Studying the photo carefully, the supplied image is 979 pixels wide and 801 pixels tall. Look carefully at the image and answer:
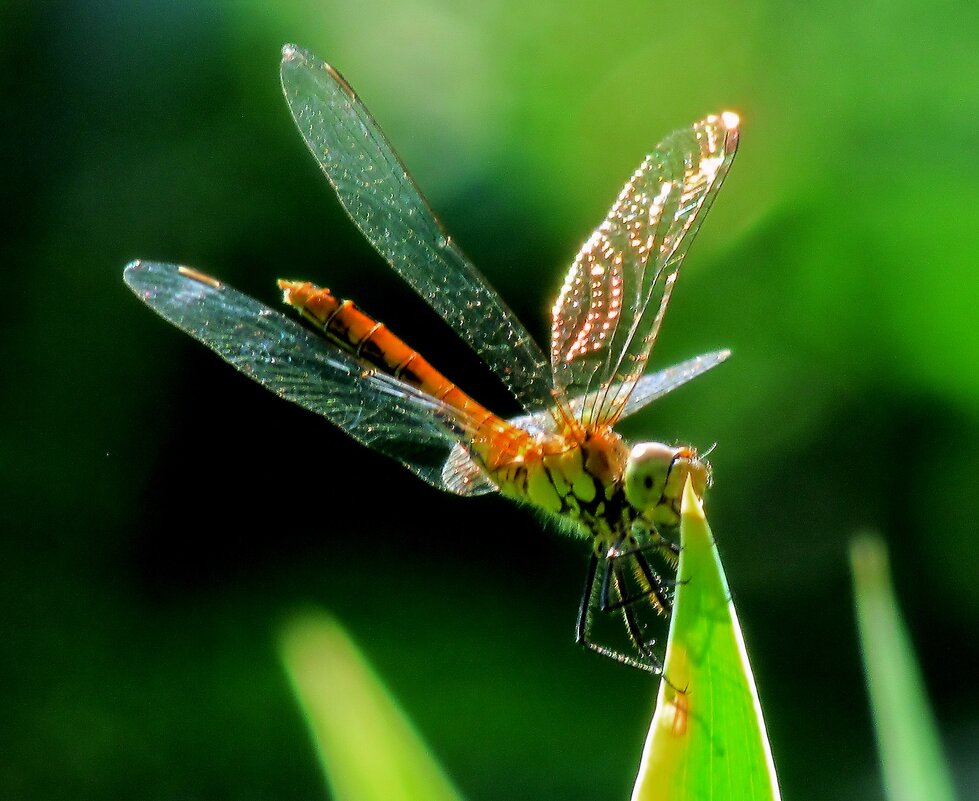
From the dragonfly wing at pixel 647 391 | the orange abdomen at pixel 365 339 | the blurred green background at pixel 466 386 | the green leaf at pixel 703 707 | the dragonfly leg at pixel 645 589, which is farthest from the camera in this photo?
the blurred green background at pixel 466 386

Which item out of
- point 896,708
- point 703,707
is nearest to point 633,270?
point 896,708

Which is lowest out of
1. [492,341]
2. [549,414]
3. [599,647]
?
[599,647]

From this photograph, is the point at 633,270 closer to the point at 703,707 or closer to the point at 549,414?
the point at 549,414

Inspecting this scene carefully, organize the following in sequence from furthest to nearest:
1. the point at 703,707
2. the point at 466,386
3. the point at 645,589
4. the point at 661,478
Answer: the point at 466,386 → the point at 645,589 → the point at 661,478 → the point at 703,707

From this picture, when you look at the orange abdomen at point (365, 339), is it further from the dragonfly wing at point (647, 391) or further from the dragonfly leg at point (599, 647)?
the dragonfly leg at point (599, 647)

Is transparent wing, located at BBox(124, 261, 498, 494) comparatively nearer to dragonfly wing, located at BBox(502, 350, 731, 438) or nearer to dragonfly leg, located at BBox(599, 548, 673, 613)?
dragonfly wing, located at BBox(502, 350, 731, 438)

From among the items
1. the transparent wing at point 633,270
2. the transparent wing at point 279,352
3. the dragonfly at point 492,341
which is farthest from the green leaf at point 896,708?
the transparent wing at point 279,352
